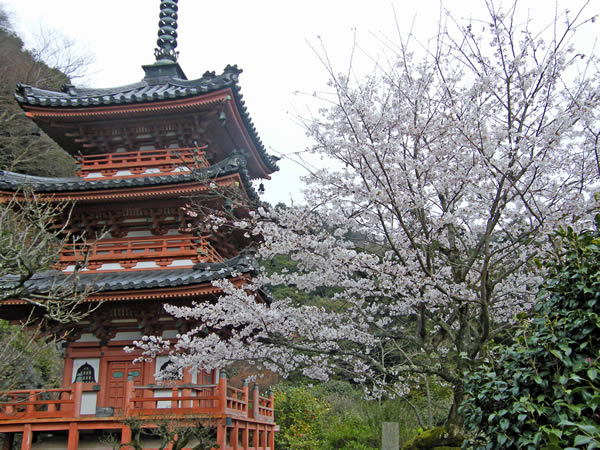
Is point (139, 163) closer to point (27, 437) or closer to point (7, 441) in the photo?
point (27, 437)

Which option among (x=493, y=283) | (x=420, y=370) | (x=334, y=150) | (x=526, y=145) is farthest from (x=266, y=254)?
(x=526, y=145)

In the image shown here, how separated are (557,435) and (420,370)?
9.47 ft

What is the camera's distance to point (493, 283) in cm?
571

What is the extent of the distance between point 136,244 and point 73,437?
3.62m

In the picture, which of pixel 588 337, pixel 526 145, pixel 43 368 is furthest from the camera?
pixel 43 368

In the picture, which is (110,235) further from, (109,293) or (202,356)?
(202,356)

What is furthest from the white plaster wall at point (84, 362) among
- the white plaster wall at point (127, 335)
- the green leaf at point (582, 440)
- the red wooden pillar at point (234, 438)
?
the green leaf at point (582, 440)

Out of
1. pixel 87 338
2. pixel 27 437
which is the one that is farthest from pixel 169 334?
pixel 27 437

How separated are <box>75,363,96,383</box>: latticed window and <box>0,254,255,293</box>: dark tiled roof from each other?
60.0 inches

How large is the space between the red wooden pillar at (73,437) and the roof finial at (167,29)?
867 cm

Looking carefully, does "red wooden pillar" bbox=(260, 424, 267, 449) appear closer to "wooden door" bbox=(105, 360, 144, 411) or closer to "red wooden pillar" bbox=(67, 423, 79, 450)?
"wooden door" bbox=(105, 360, 144, 411)

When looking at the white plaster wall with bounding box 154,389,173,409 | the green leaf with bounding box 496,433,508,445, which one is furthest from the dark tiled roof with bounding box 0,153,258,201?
the green leaf with bounding box 496,433,508,445

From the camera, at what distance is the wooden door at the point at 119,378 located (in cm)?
901

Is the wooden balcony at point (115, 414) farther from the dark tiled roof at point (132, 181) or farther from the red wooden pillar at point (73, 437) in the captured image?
the dark tiled roof at point (132, 181)
